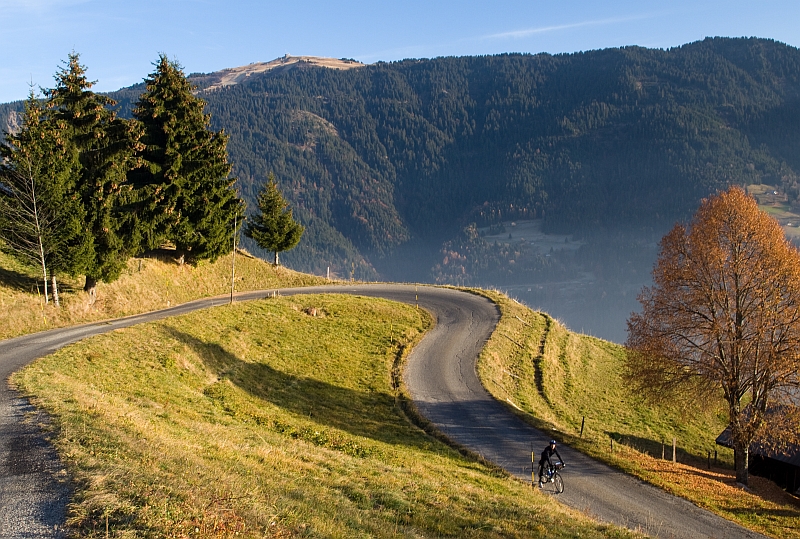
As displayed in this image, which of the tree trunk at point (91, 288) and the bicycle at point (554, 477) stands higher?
the tree trunk at point (91, 288)

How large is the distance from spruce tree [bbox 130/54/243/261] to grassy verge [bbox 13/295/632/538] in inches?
364

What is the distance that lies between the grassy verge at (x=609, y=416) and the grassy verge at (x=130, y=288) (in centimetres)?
2255

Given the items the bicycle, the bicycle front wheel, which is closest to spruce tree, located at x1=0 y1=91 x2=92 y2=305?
the bicycle

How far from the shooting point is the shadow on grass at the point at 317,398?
2480 cm

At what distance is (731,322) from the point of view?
1009 inches

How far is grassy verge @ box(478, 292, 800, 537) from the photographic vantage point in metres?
22.2

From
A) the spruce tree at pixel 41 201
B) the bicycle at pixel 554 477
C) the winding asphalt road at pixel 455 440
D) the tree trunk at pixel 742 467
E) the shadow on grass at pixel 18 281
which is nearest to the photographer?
the winding asphalt road at pixel 455 440

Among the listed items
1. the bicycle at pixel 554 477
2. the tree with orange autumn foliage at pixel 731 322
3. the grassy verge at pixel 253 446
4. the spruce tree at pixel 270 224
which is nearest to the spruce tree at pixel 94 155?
the grassy verge at pixel 253 446

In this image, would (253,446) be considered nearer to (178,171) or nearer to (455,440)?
(455,440)

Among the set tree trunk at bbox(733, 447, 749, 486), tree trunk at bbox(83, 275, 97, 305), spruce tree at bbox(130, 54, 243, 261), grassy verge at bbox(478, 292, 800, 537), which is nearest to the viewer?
grassy verge at bbox(478, 292, 800, 537)

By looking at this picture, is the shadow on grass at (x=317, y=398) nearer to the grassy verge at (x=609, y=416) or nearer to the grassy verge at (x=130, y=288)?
the grassy verge at (x=609, y=416)

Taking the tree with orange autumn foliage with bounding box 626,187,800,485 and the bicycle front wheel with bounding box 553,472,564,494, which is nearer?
the bicycle front wheel with bounding box 553,472,564,494

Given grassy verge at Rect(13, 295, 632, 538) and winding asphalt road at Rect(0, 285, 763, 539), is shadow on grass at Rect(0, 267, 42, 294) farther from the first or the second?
grassy verge at Rect(13, 295, 632, 538)

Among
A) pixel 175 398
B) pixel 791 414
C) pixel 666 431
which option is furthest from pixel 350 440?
pixel 666 431
